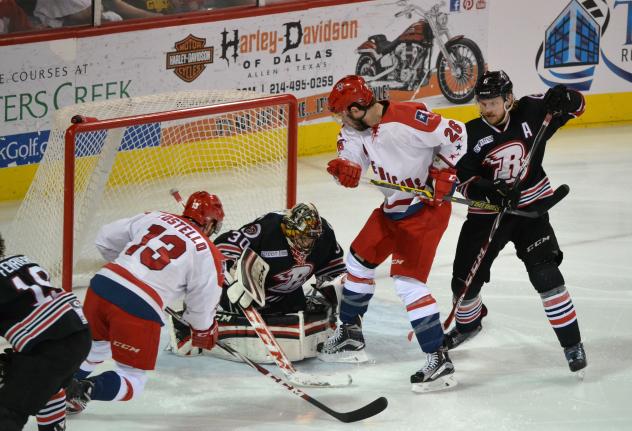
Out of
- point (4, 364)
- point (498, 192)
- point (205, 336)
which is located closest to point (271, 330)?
point (205, 336)

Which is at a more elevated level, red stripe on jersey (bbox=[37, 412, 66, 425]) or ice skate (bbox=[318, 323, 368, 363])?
red stripe on jersey (bbox=[37, 412, 66, 425])

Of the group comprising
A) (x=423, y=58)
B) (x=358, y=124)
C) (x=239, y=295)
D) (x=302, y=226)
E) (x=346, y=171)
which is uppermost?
(x=358, y=124)

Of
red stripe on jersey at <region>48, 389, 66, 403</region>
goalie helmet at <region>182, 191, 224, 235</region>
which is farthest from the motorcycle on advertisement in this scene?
red stripe on jersey at <region>48, 389, 66, 403</region>

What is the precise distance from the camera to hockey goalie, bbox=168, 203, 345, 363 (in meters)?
4.77

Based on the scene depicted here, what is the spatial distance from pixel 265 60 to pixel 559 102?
3.19 m

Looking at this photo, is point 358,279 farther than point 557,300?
Yes

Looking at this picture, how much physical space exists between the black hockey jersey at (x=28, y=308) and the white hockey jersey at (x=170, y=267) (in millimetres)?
506

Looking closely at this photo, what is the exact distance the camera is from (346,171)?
15.4ft

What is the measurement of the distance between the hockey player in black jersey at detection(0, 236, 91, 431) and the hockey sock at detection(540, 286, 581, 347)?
Answer: 1.94 m

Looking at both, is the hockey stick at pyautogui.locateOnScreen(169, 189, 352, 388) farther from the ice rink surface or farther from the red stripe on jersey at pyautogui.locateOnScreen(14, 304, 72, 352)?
the red stripe on jersey at pyautogui.locateOnScreen(14, 304, 72, 352)

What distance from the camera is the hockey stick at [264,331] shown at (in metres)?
4.71

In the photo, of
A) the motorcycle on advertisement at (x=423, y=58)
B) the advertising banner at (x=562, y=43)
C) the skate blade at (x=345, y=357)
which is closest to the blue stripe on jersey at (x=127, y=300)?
the skate blade at (x=345, y=357)

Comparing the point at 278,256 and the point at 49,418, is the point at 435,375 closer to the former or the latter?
the point at 278,256

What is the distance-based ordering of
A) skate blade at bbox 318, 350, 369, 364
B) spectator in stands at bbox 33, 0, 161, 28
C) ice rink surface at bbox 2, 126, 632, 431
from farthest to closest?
1. spectator in stands at bbox 33, 0, 161, 28
2. skate blade at bbox 318, 350, 369, 364
3. ice rink surface at bbox 2, 126, 632, 431
